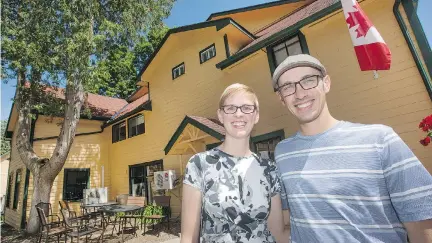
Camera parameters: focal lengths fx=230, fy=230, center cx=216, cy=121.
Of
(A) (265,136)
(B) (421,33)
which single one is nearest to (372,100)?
(B) (421,33)

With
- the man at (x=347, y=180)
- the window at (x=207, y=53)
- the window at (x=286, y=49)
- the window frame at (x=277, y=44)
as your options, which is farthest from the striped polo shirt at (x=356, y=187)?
the window at (x=207, y=53)

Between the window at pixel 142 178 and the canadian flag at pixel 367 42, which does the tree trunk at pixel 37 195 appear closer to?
the window at pixel 142 178

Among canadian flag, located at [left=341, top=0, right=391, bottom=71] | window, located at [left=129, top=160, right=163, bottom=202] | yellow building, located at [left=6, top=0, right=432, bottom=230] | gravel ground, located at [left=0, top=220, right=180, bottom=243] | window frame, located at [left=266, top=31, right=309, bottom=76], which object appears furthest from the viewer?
window, located at [left=129, top=160, right=163, bottom=202]

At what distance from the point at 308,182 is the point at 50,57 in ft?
40.4

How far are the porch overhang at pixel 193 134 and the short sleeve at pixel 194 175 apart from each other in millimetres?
5883

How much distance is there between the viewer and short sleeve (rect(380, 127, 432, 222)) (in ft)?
3.91

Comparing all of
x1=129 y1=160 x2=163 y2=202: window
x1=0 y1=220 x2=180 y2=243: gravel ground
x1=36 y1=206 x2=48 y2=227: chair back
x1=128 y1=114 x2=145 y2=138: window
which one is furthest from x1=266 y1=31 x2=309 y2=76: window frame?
x1=128 y1=114 x2=145 y2=138: window

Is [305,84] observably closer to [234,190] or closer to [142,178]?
[234,190]

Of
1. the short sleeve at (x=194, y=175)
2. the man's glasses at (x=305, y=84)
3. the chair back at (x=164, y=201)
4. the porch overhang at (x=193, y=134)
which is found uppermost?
the porch overhang at (x=193, y=134)

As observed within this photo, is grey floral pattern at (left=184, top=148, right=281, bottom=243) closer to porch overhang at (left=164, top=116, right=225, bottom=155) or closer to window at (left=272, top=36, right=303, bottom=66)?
porch overhang at (left=164, top=116, right=225, bottom=155)

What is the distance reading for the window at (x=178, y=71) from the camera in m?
12.6

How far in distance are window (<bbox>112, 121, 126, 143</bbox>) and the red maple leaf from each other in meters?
14.6

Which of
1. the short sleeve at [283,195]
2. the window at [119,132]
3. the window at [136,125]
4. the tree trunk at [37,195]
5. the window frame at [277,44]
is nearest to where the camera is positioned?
the short sleeve at [283,195]

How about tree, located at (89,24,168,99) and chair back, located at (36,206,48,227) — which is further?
tree, located at (89,24,168,99)
